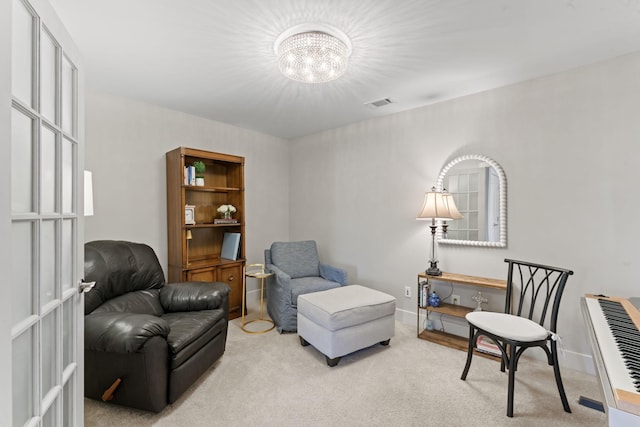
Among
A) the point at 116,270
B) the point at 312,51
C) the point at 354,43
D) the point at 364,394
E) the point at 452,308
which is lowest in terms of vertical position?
the point at 364,394

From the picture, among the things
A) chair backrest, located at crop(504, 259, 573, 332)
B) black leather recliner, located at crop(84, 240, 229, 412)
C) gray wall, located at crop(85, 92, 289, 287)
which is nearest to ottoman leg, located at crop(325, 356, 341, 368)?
black leather recliner, located at crop(84, 240, 229, 412)

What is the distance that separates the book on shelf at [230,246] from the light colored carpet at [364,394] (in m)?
1.16

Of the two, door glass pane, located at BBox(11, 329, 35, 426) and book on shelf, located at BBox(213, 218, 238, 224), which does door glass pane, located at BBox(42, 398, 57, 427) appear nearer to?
door glass pane, located at BBox(11, 329, 35, 426)

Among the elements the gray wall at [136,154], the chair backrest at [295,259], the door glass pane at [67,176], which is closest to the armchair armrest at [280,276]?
the chair backrest at [295,259]

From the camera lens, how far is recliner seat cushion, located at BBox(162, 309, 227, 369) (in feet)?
6.08

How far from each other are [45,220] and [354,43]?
194 cm

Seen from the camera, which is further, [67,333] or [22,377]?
[67,333]

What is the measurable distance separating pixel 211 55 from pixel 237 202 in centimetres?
181

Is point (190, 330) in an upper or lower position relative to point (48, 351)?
lower

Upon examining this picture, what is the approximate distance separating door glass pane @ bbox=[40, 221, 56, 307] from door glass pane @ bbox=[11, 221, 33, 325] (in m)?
0.07

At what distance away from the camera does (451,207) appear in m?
2.82

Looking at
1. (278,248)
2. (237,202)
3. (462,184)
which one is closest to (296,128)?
(237,202)

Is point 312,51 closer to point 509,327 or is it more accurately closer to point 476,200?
point 476,200

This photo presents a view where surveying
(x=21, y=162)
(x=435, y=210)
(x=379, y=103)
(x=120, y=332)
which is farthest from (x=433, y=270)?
(x=21, y=162)
